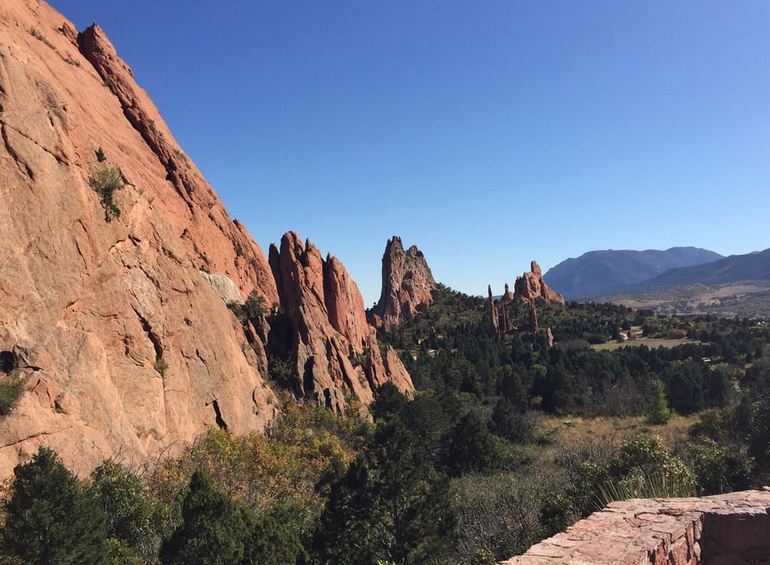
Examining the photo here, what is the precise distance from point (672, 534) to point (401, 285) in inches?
5430

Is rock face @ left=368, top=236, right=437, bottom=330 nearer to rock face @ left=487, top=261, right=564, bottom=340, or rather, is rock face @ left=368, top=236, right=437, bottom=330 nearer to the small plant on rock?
rock face @ left=487, top=261, right=564, bottom=340

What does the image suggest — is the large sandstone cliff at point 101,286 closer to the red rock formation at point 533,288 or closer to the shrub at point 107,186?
the shrub at point 107,186

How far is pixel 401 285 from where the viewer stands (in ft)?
477

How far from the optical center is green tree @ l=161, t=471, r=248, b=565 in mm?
16500

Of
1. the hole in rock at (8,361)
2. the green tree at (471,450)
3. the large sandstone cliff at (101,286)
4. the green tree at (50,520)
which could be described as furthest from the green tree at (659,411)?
the hole in rock at (8,361)

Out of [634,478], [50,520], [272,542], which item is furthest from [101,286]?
[634,478]

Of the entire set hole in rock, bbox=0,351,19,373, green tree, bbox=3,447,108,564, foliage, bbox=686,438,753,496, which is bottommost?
foliage, bbox=686,438,753,496

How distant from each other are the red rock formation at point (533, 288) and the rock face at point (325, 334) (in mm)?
82874

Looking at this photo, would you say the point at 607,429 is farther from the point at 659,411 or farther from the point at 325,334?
the point at 325,334

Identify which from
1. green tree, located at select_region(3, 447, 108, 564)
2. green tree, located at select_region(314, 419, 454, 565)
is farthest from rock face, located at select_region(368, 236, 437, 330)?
green tree, located at select_region(3, 447, 108, 564)

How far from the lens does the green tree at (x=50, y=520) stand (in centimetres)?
1390

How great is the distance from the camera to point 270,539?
18.2 metres

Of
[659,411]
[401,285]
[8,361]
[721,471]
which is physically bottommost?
[659,411]

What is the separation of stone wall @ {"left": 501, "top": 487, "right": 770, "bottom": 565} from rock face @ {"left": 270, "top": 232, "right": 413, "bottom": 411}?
38.6 m
